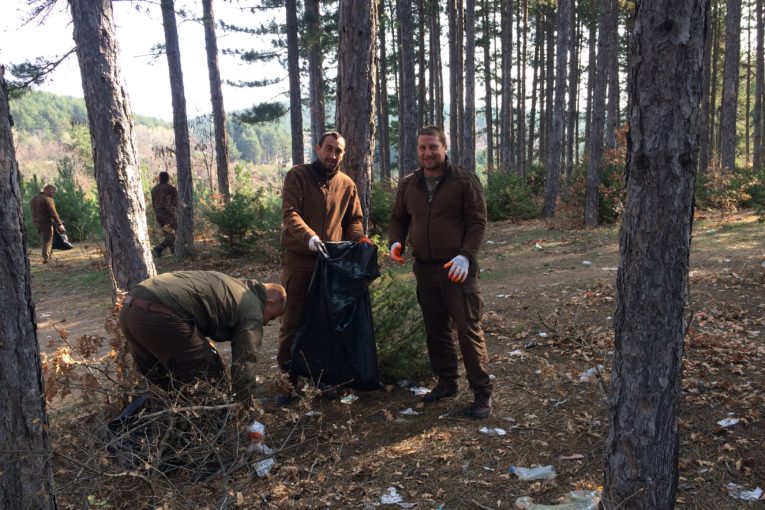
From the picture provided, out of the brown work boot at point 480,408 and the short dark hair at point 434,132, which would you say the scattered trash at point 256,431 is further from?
the short dark hair at point 434,132

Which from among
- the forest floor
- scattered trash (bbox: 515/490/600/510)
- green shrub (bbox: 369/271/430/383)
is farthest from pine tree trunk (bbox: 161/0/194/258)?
scattered trash (bbox: 515/490/600/510)

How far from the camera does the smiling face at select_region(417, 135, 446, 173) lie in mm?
3896

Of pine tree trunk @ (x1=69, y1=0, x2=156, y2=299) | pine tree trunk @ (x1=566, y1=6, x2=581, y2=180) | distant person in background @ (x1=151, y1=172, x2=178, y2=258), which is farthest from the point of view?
pine tree trunk @ (x1=566, y1=6, x2=581, y2=180)

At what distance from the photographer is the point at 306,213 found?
4.36 meters

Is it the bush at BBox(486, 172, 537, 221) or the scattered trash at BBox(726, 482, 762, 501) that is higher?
the bush at BBox(486, 172, 537, 221)

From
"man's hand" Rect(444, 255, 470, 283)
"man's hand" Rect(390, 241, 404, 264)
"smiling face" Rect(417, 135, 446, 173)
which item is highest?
"smiling face" Rect(417, 135, 446, 173)

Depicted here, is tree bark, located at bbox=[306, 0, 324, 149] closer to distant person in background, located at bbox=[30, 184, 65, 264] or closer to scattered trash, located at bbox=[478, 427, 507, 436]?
distant person in background, located at bbox=[30, 184, 65, 264]

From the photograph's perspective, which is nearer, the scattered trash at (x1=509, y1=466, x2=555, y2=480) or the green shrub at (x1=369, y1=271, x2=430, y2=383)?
the scattered trash at (x1=509, y1=466, x2=555, y2=480)

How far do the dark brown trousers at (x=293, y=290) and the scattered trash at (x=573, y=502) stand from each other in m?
2.06

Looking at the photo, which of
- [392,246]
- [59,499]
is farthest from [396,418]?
[59,499]

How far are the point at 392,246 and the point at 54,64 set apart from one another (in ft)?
18.0

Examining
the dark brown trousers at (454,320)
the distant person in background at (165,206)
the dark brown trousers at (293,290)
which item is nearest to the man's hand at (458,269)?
the dark brown trousers at (454,320)

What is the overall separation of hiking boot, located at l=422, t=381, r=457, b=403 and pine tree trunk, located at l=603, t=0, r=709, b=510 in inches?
71.8

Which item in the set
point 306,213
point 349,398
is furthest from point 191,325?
point 349,398
